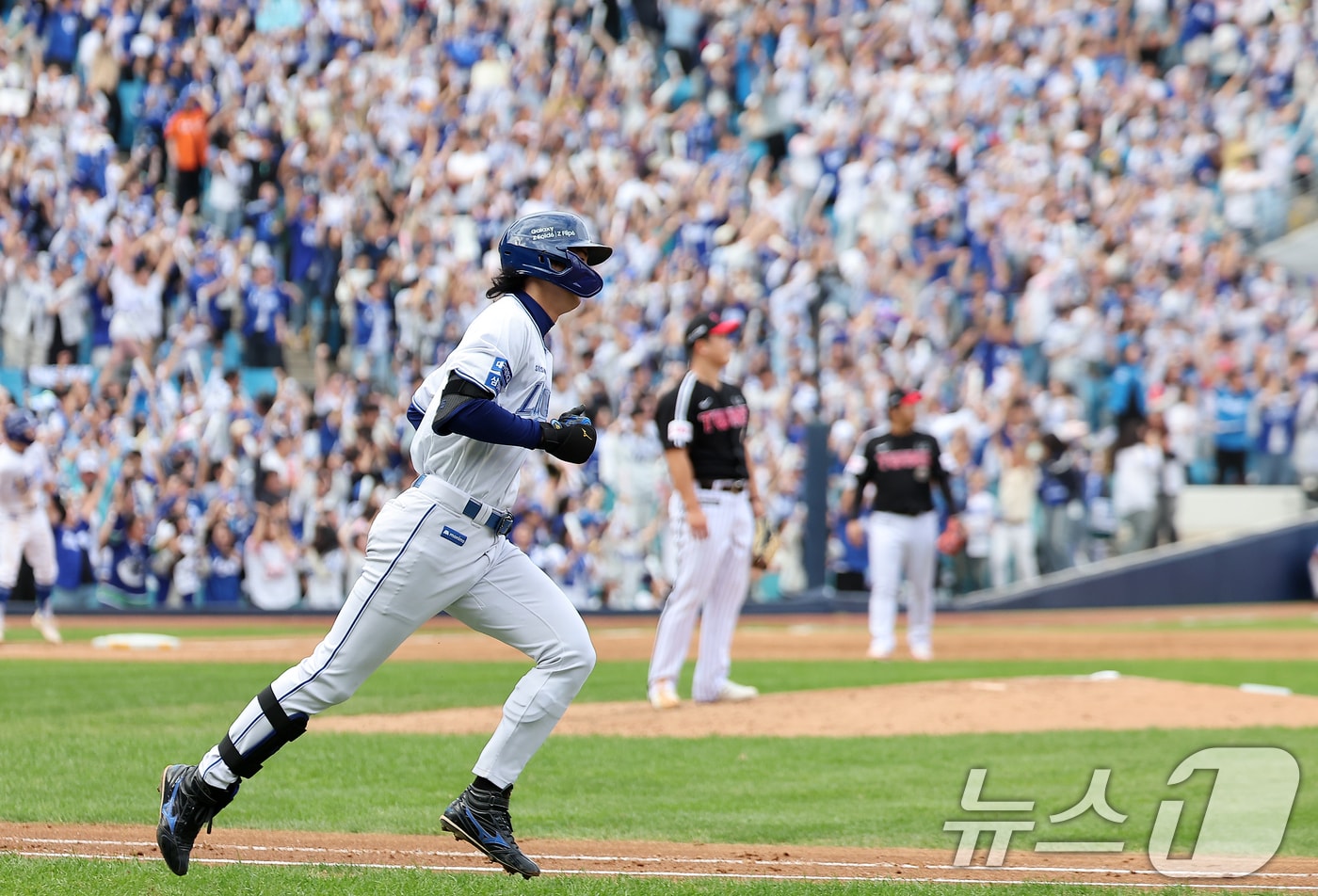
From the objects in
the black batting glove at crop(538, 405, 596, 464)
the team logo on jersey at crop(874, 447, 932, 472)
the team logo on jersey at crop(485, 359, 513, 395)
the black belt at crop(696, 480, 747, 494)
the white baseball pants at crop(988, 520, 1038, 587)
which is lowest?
the white baseball pants at crop(988, 520, 1038, 587)

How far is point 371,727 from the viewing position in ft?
34.6

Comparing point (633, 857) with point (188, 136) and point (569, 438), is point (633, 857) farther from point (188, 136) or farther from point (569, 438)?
point (188, 136)

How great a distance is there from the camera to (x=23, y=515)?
15.9 metres

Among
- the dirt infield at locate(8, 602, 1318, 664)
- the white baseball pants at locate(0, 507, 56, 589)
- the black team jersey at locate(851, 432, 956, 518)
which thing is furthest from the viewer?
the white baseball pants at locate(0, 507, 56, 589)

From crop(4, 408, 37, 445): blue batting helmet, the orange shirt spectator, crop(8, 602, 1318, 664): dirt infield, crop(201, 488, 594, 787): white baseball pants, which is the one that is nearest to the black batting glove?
crop(201, 488, 594, 787): white baseball pants

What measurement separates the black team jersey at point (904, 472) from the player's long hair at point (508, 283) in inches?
353

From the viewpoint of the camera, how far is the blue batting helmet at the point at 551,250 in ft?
19.7

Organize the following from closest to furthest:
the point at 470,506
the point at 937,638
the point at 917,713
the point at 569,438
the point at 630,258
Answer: the point at 569,438 → the point at 470,506 → the point at 917,713 → the point at 937,638 → the point at 630,258

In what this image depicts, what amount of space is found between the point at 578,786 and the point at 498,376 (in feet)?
11.2

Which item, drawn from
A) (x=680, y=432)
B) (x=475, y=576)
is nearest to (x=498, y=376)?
(x=475, y=576)

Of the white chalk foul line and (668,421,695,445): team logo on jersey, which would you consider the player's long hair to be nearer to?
the white chalk foul line

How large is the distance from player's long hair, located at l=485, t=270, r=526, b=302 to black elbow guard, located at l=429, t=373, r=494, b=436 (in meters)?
0.60

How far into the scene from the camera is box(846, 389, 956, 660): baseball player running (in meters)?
14.7

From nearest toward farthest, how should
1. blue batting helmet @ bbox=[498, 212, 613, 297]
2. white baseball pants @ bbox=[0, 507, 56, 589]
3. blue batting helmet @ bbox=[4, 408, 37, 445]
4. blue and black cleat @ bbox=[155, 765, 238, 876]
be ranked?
blue and black cleat @ bbox=[155, 765, 238, 876] → blue batting helmet @ bbox=[498, 212, 613, 297] → blue batting helmet @ bbox=[4, 408, 37, 445] → white baseball pants @ bbox=[0, 507, 56, 589]
